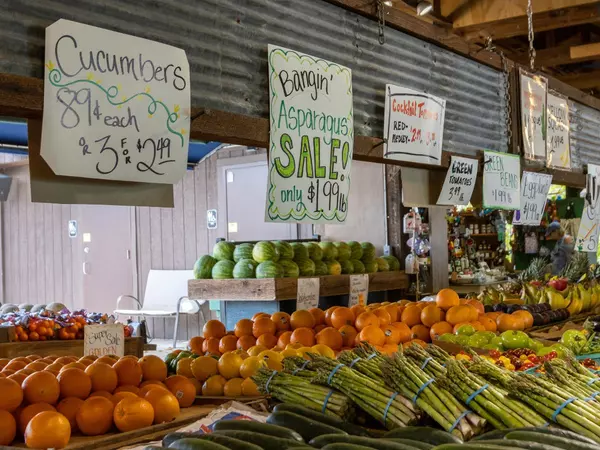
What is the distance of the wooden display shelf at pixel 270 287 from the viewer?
516cm

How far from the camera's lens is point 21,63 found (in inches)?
82.7

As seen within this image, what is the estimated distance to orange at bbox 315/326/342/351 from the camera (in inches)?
136

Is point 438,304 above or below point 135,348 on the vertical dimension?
above

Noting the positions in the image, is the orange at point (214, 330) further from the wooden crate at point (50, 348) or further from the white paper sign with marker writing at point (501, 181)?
the wooden crate at point (50, 348)

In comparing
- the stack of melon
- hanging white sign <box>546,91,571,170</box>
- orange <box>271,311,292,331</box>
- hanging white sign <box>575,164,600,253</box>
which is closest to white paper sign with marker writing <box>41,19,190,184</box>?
orange <box>271,311,292,331</box>

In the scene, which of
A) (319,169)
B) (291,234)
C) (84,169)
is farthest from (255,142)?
(291,234)

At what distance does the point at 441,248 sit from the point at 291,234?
4114mm

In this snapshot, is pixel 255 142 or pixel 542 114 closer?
pixel 255 142

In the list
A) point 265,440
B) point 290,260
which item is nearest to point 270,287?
point 290,260

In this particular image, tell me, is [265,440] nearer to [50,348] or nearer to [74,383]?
[74,383]

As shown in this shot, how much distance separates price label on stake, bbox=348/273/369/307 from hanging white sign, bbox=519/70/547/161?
1515mm

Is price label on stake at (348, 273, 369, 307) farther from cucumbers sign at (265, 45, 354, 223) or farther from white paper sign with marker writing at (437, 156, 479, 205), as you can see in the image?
cucumbers sign at (265, 45, 354, 223)

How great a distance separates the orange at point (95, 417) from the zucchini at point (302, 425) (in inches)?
24.7

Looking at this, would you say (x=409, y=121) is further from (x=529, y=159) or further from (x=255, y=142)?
(x=529, y=159)
